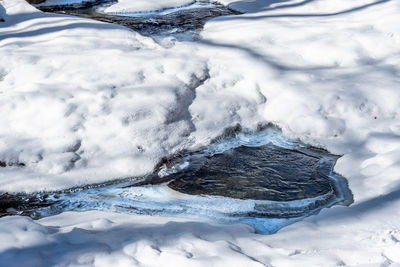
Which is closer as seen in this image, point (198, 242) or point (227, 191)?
point (198, 242)

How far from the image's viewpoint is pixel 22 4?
4926 millimetres

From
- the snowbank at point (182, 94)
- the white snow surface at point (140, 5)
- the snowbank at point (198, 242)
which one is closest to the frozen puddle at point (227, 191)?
the snowbank at point (182, 94)

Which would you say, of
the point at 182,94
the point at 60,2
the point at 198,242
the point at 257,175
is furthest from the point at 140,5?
the point at 198,242

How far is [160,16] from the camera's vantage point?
5789mm

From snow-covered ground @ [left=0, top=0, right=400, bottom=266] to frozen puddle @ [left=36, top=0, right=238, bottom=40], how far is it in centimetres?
50

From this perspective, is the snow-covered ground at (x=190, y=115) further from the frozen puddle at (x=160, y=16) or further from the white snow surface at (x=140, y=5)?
the white snow surface at (x=140, y=5)

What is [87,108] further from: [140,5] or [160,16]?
[140,5]

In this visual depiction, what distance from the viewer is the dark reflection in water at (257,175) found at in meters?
2.68

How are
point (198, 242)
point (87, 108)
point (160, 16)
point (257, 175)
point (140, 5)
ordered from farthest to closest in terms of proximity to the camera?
point (140, 5)
point (160, 16)
point (87, 108)
point (257, 175)
point (198, 242)

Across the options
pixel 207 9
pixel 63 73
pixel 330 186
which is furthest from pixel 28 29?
pixel 330 186

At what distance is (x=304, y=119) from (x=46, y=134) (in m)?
1.89

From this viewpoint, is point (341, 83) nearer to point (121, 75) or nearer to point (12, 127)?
point (121, 75)

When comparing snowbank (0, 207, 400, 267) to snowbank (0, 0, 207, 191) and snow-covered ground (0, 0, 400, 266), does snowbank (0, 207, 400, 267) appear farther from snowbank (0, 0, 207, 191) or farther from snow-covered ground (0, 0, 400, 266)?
snowbank (0, 0, 207, 191)

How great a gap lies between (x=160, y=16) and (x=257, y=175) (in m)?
3.61
